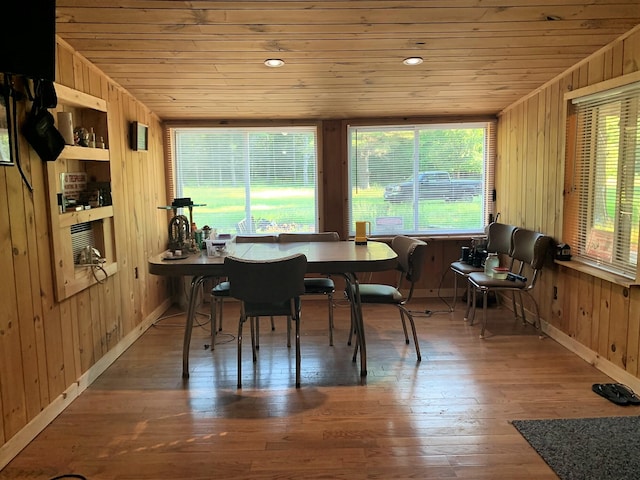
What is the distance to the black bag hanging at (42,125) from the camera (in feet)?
8.00

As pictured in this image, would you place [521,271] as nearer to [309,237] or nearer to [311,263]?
Result: [309,237]

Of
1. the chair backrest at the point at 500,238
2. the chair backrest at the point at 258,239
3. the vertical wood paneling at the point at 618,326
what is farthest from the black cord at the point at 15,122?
the chair backrest at the point at 500,238

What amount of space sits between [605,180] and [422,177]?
197 cm

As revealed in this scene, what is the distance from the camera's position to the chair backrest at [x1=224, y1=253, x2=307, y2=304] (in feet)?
9.14

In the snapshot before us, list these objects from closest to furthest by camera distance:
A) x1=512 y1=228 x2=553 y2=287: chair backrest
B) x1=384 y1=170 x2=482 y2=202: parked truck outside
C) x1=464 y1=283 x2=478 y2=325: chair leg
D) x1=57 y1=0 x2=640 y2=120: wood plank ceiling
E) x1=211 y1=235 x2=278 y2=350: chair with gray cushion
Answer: x1=57 y1=0 x2=640 y2=120: wood plank ceiling < x1=211 y1=235 x2=278 y2=350: chair with gray cushion < x1=512 y1=228 x2=553 y2=287: chair backrest < x1=464 y1=283 x2=478 y2=325: chair leg < x1=384 y1=170 x2=482 y2=202: parked truck outside

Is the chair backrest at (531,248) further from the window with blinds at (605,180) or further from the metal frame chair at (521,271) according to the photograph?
the window with blinds at (605,180)

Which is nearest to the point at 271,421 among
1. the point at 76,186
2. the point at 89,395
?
the point at 89,395

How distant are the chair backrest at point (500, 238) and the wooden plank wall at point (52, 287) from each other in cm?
315

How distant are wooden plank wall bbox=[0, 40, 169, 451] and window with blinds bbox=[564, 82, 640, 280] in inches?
131

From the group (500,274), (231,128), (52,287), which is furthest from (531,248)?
(52,287)

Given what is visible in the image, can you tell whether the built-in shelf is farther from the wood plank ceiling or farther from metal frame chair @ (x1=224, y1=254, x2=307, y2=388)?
metal frame chair @ (x1=224, y1=254, x2=307, y2=388)

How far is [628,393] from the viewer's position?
9.09 feet

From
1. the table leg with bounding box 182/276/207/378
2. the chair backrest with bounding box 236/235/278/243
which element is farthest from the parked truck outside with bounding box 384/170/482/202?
the table leg with bounding box 182/276/207/378

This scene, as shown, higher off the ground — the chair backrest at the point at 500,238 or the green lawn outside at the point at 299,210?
the green lawn outside at the point at 299,210
